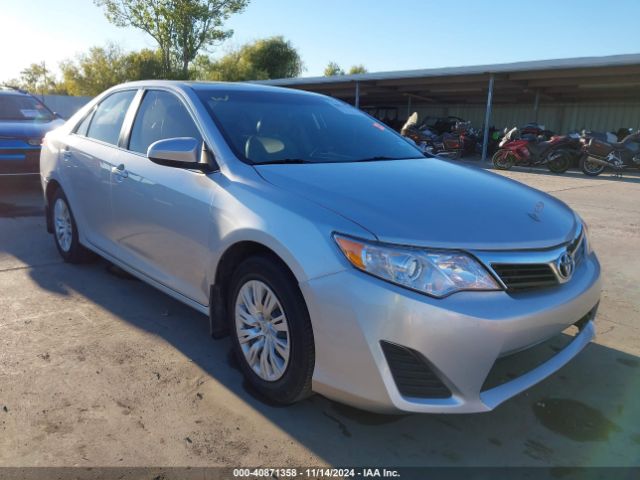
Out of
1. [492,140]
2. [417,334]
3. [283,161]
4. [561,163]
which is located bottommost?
[561,163]

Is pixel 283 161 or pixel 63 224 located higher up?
pixel 283 161

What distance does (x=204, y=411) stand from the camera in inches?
96.2

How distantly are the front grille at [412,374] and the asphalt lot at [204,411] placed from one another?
367 millimetres

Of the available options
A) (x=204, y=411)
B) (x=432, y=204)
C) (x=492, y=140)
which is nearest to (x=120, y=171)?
(x=204, y=411)

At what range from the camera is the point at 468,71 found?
682 inches

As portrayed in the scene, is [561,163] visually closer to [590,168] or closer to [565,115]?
[590,168]

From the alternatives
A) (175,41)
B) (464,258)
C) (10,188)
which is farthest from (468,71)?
(175,41)

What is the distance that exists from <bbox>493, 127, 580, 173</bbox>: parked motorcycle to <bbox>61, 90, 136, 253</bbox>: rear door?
13.3m

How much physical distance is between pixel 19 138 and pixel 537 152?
12996 millimetres

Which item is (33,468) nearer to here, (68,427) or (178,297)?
(68,427)

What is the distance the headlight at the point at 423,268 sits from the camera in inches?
77.1

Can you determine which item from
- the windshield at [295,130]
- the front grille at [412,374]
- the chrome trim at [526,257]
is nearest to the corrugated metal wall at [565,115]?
the windshield at [295,130]

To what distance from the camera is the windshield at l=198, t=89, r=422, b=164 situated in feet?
9.58

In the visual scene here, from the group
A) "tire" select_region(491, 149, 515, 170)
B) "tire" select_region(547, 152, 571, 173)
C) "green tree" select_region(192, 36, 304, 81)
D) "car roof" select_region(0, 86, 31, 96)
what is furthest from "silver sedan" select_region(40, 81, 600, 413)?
"green tree" select_region(192, 36, 304, 81)
